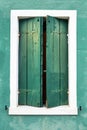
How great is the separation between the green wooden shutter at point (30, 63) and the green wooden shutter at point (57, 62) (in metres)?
0.19

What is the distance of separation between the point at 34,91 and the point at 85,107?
1.12m

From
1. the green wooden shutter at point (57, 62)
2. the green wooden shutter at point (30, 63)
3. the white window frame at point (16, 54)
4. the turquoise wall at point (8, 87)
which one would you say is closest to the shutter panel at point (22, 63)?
the green wooden shutter at point (30, 63)

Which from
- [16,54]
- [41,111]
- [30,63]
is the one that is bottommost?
[41,111]

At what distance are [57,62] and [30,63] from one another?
57 cm

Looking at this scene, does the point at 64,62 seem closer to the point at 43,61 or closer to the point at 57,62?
the point at 57,62

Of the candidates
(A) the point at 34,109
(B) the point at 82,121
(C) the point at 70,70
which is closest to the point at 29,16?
(C) the point at 70,70

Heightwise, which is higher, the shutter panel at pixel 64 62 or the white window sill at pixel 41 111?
the shutter panel at pixel 64 62

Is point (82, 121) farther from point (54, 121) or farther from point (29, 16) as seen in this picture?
point (29, 16)

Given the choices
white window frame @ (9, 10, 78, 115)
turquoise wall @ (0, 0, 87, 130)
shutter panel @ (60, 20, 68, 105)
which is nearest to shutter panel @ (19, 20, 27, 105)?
white window frame @ (9, 10, 78, 115)

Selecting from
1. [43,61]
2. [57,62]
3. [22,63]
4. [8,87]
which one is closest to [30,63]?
[22,63]

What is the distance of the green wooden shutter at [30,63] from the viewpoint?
6.55 meters

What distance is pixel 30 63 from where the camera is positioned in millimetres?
6617

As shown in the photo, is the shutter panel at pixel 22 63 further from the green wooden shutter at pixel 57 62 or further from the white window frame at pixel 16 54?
the green wooden shutter at pixel 57 62

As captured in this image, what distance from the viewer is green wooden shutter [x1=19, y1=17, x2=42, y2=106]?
655 centimetres
